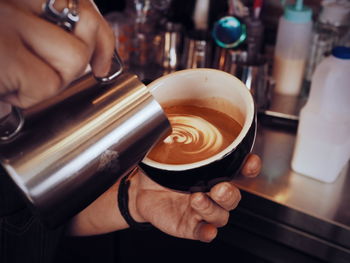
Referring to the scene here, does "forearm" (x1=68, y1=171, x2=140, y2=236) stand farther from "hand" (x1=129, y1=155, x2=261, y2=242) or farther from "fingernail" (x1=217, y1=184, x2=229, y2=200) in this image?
"fingernail" (x1=217, y1=184, x2=229, y2=200)

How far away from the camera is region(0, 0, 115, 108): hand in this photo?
45 centimetres

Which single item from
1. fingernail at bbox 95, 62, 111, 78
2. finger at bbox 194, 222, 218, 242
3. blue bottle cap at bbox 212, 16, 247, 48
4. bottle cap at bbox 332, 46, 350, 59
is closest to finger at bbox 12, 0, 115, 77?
fingernail at bbox 95, 62, 111, 78

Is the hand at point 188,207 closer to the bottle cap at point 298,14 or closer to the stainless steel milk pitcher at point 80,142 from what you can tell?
the stainless steel milk pitcher at point 80,142

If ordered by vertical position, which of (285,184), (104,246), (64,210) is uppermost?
(64,210)

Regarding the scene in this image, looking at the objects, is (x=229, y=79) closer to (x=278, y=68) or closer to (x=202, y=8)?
(x=278, y=68)

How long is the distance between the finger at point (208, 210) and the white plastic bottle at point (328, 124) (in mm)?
329

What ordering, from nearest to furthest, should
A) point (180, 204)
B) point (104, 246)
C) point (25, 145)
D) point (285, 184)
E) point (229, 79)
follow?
point (25, 145)
point (229, 79)
point (180, 204)
point (285, 184)
point (104, 246)

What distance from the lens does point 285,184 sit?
1.08 metres

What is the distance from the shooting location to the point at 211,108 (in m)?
0.86

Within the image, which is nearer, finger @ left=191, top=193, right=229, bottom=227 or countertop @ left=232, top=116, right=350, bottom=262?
finger @ left=191, top=193, right=229, bottom=227

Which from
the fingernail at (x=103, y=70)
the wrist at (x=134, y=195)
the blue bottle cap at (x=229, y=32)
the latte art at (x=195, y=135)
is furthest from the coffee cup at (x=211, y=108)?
the blue bottle cap at (x=229, y=32)

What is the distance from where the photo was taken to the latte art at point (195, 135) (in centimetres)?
77

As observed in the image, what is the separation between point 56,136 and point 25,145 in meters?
0.04

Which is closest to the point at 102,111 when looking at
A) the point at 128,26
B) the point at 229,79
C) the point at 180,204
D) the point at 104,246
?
the point at 229,79
